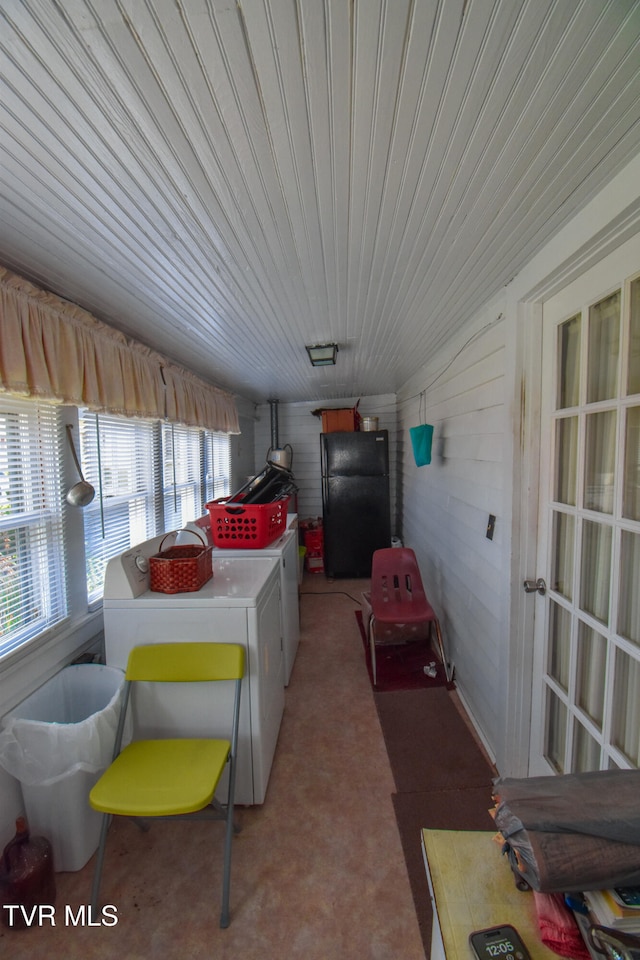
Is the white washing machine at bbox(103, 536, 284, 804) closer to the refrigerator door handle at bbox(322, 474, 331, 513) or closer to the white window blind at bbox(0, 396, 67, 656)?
the white window blind at bbox(0, 396, 67, 656)

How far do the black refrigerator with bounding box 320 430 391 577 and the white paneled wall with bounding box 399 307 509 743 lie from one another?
3.79 ft

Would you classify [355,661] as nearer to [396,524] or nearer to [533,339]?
[533,339]

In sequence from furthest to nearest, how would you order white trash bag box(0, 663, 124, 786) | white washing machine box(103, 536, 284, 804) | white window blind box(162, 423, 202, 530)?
1. white window blind box(162, 423, 202, 530)
2. white washing machine box(103, 536, 284, 804)
3. white trash bag box(0, 663, 124, 786)

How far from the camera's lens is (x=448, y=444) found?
263 cm

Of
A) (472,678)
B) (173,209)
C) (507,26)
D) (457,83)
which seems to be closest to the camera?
(507,26)

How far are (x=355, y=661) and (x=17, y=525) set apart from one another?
232 centimetres

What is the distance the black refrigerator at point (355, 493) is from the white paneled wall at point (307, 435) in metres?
1.01

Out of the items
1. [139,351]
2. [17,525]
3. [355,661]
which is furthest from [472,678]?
[139,351]

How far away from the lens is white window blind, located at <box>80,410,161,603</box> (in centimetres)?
207

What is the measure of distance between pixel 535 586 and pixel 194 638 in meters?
1.47

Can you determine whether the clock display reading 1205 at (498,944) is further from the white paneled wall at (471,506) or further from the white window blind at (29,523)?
the white window blind at (29,523)

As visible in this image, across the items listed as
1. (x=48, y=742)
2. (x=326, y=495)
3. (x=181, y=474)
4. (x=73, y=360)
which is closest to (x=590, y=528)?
(x=48, y=742)

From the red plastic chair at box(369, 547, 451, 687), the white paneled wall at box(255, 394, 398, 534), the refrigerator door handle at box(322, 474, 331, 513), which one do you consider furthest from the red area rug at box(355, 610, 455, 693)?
the white paneled wall at box(255, 394, 398, 534)

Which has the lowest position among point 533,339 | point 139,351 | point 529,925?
point 529,925
